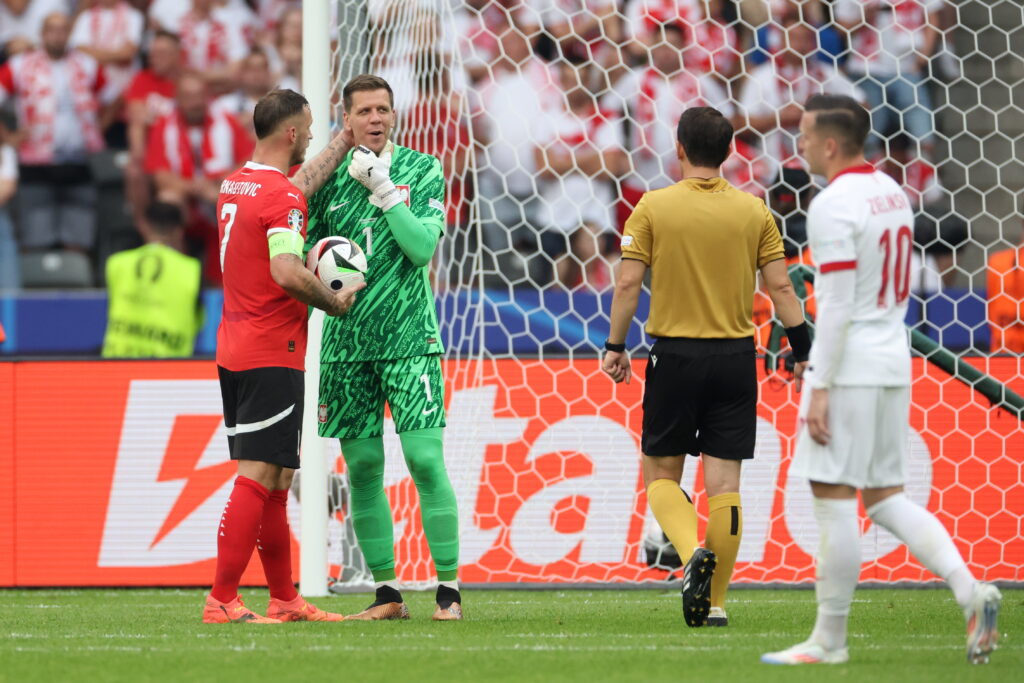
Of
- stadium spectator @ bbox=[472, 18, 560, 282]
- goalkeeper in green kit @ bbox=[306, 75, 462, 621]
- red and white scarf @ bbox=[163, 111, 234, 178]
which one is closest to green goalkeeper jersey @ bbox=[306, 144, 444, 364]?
goalkeeper in green kit @ bbox=[306, 75, 462, 621]

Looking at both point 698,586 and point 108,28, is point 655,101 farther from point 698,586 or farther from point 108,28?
point 108,28

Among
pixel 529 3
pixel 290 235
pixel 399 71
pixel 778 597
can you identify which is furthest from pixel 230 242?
pixel 529 3

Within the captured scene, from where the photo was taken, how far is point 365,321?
5.87 m

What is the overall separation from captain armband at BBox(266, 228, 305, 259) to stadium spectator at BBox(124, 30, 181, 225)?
24.3 ft

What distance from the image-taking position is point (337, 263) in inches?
221

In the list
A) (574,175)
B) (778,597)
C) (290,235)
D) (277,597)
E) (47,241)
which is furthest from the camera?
(47,241)

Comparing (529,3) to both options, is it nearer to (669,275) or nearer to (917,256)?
(917,256)

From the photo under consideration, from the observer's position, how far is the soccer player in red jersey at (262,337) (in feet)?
18.2

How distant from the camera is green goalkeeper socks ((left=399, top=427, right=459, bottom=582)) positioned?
5797 millimetres

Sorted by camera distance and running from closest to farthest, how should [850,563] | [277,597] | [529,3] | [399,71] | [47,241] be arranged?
1. [850,563]
2. [277,597]
3. [399,71]
4. [529,3]
5. [47,241]

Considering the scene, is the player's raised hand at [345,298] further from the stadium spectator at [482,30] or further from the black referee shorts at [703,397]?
the stadium spectator at [482,30]

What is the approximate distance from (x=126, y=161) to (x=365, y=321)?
23.5 ft

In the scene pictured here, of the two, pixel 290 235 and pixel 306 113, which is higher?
pixel 306 113

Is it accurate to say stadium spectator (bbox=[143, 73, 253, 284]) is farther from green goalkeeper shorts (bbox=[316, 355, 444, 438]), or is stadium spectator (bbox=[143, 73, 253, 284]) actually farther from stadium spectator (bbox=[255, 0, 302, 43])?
green goalkeeper shorts (bbox=[316, 355, 444, 438])
